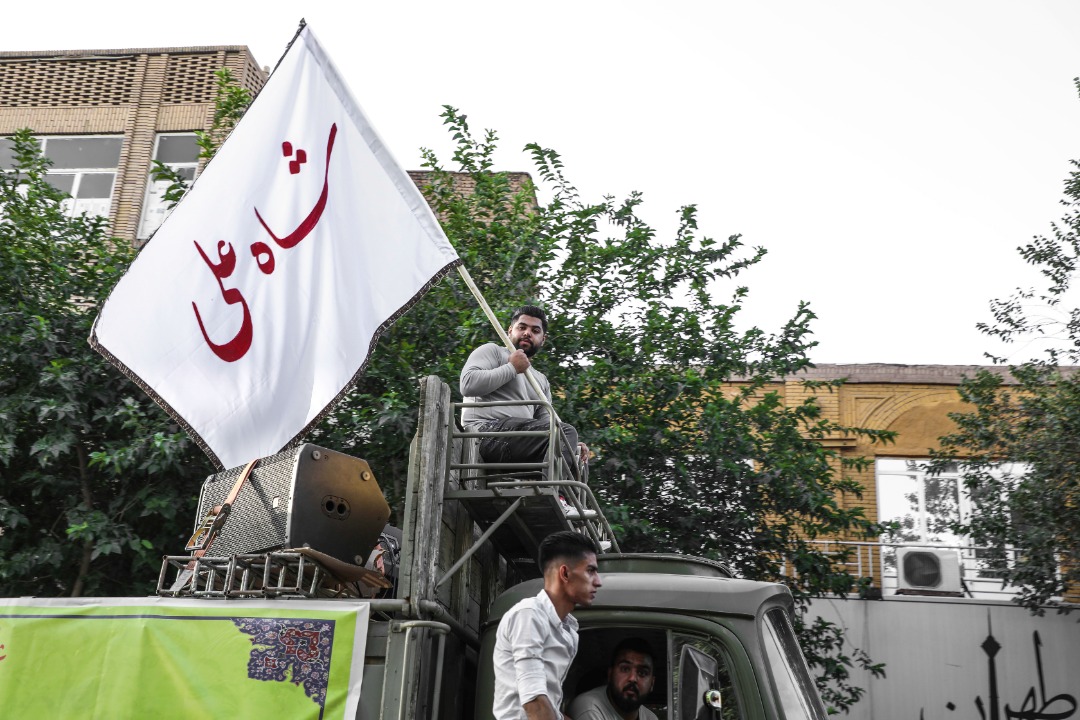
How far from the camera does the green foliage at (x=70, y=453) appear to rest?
10734 mm

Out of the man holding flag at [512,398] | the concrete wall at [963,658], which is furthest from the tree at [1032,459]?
the man holding flag at [512,398]

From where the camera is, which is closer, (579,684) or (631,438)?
(579,684)

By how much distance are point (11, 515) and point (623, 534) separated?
589cm

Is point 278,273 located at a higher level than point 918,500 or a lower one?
lower

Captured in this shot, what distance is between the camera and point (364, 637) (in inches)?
174

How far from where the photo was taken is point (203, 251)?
19.4 feet

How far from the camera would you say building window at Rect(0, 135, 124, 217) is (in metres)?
21.0

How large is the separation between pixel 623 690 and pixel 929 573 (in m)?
13.9

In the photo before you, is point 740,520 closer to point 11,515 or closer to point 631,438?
point 631,438

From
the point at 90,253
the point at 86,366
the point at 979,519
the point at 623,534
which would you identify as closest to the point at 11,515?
the point at 86,366

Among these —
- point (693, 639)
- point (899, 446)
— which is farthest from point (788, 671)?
point (899, 446)

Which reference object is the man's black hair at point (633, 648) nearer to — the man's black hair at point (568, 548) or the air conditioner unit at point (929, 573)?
the man's black hair at point (568, 548)

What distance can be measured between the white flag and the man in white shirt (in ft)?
5.46

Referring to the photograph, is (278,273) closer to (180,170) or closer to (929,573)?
(929,573)
